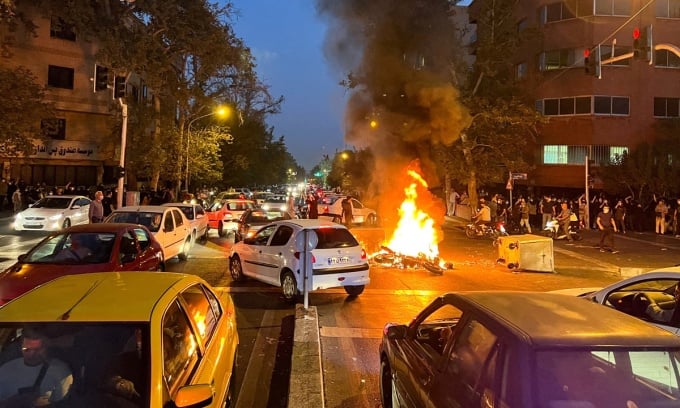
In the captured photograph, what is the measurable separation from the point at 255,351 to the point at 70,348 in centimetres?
385

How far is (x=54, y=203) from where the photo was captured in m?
20.0

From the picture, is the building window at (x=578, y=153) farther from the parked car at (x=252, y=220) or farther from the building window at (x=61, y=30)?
the building window at (x=61, y=30)

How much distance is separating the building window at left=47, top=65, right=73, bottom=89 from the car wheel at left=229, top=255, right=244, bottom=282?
30475mm

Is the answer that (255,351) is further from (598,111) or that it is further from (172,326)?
(598,111)

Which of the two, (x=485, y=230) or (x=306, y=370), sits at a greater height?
(x=485, y=230)

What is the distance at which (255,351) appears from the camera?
679 cm

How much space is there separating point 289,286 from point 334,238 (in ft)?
3.85

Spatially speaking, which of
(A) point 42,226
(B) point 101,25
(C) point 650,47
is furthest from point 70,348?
(B) point 101,25

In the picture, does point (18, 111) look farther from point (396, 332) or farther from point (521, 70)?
point (521, 70)

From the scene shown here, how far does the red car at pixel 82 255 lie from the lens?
7059 mm

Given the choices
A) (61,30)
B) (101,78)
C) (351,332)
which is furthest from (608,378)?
(61,30)

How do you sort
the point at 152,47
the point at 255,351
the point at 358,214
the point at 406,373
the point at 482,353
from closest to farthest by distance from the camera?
the point at 482,353
the point at 406,373
the point at 255,351
the point at 358,214
the point at 152,47

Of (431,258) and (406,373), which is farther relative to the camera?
(431,258)

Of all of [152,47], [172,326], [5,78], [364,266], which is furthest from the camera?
[152,47]
